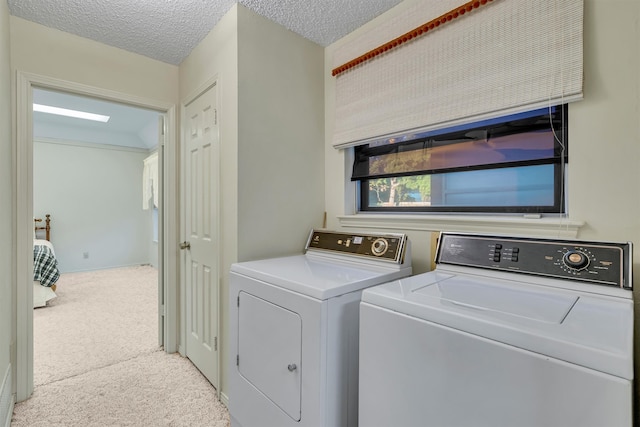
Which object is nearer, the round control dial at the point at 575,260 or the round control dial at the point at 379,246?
the round control dial at the point at 575,260

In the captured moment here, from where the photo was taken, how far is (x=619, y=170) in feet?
3.64

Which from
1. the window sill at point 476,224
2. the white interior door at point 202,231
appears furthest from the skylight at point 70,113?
the window sill at point 476,224

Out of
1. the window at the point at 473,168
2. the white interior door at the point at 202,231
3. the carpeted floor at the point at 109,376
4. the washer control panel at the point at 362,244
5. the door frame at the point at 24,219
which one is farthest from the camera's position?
the white interior door at the point at 202,231

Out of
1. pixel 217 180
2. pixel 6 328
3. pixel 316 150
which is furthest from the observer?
pixel 316 150

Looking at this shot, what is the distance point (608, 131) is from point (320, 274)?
49.0 inches

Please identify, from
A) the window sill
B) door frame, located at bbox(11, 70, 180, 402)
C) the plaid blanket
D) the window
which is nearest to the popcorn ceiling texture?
door frame, located at bbox(11, 70, 180, 402)

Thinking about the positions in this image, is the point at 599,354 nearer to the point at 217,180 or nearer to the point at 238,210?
the point at 238,210

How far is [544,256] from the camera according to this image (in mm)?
1107

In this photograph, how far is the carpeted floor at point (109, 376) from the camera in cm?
173

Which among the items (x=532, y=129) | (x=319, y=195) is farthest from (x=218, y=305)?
(x=532, y=129)

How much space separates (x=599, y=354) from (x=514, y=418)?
9.2 inches

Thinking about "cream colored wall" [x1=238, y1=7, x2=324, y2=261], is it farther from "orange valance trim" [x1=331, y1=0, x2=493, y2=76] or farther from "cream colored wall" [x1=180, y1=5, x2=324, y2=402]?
"orange valance trim" [x1=331, y1=0, x2=493, y2=76]

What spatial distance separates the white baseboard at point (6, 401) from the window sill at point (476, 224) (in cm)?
203

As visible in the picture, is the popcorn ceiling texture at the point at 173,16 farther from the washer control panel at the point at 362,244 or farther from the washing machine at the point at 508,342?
the washing machine at the point at 508,342
